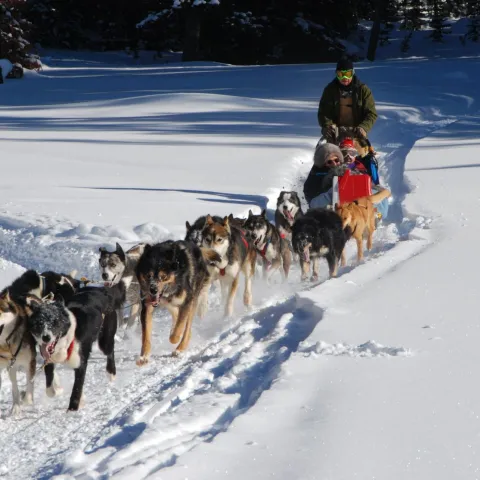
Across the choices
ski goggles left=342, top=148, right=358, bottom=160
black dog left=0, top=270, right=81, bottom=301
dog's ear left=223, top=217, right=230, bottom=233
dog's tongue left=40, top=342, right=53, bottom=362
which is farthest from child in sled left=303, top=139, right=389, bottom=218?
dog's tongue left=40, top=342, right=53, bottom=362

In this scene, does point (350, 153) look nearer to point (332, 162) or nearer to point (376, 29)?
point (332, 162)

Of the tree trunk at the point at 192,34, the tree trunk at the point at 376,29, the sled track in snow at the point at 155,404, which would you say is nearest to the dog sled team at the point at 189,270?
the sled track in snow at the point at 155,404

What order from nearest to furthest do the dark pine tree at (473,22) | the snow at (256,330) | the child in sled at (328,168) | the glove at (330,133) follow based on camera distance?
1. the snow at (256,330)
2. the child in sled at (328,168)
3. the glove at (330,133)
4. the dark pine tree at (473,22)

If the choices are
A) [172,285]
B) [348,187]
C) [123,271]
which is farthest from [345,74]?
[172,285]

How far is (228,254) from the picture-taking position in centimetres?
759

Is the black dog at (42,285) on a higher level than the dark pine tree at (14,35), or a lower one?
lower

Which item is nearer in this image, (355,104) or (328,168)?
(328,168)

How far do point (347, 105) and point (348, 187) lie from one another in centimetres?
165

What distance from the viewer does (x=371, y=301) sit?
22.6 feet

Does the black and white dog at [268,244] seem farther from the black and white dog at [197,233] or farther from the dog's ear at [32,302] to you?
the dog's ear at [32,302]

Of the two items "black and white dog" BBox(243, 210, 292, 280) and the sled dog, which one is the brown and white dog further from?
the sled dog

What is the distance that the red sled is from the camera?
9.66 metres

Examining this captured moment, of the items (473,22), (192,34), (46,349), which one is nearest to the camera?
(46,349)

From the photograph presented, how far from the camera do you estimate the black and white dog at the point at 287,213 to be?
9141 mm
